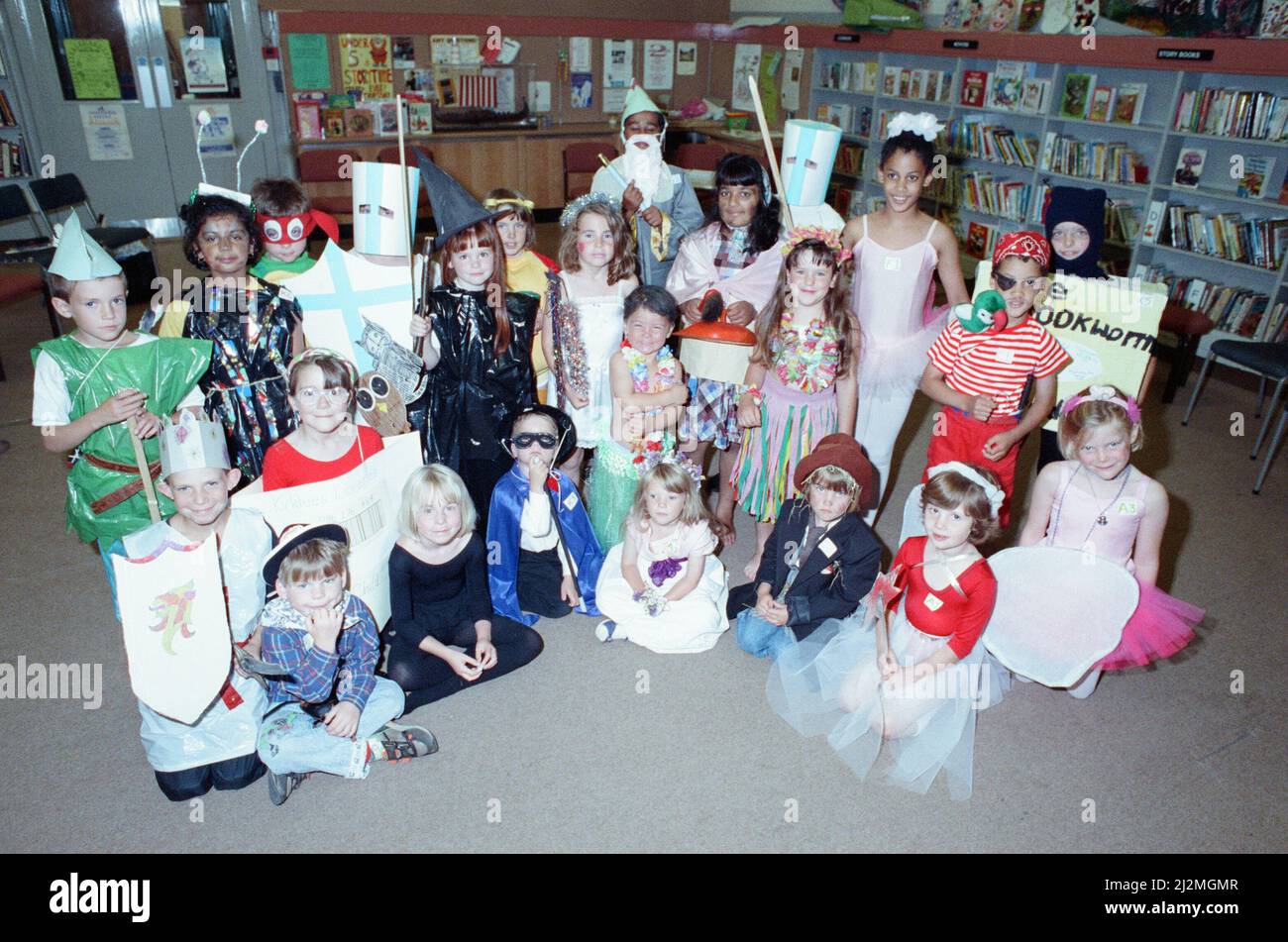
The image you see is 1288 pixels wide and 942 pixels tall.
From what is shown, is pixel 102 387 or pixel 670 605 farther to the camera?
pixel 670 605

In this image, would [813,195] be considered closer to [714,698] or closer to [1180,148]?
[714,698]

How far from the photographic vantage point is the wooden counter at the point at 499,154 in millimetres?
7691

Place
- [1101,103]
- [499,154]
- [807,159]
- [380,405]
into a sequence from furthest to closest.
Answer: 1. [499,154]
2. [1101,103]
3. [807,159]
4. [380,405]

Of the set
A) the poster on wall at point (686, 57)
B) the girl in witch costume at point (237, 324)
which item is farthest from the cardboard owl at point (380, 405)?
the poster on wall at point (686, 57)

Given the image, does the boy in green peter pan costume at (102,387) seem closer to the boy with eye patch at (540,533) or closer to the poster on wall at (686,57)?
the boy with eye patch at (540,533)

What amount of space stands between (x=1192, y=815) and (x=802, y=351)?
5.78ft

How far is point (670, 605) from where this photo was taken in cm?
290

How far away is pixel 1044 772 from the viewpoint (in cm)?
246

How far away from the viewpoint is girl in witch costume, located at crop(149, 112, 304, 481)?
9.00ft

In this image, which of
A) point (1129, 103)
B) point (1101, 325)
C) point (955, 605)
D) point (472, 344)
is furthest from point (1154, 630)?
point (1129, 103)

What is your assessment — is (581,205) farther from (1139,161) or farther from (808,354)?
(1139,161)

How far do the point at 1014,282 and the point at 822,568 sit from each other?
1116 millimetres

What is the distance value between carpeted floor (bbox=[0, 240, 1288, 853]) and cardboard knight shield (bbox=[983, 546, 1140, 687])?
0.06m
